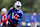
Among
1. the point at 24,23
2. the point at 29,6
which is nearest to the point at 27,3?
the point at 29,6

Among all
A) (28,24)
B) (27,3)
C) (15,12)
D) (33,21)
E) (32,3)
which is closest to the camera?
(15,12)

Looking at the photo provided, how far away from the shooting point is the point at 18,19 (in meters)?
5.03

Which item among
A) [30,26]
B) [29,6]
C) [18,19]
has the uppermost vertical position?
[29,6]

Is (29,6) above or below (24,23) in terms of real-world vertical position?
above

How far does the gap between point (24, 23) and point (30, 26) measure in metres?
0.59

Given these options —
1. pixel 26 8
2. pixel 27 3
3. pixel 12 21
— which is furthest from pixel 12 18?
pixel 27 3

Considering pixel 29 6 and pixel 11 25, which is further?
pixel 29 6

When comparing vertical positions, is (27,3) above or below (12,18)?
above

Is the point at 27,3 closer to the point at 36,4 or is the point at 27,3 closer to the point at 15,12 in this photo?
the point at 36,4

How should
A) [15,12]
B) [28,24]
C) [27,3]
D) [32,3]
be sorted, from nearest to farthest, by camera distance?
[15,12] < [28,24] < [32,3] < [27,3]

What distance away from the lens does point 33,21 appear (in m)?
9.22

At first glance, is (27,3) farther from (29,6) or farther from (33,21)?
(33,21)

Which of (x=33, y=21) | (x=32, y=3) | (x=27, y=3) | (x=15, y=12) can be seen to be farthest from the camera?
(x=27, y=3)

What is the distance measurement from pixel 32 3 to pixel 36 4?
44.6 inches
